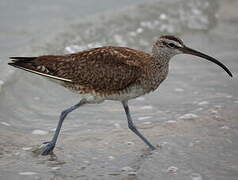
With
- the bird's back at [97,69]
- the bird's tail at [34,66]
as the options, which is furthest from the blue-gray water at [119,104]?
the bird's tail at [34,66]

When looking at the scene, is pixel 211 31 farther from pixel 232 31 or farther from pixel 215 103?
pixel 215 103

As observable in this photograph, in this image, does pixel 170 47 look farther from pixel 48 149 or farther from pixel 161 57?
pixel 48 149

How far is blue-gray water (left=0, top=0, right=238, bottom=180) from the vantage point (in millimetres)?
6465

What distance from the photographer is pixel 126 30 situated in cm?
1175

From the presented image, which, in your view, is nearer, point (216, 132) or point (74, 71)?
point (74, 71)

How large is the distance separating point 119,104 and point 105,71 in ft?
6.12

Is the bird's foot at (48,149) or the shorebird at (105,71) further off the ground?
the shorebird at (105,71)

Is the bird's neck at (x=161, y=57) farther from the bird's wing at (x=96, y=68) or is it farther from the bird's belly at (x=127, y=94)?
the bird's belly at (x=127, y=94)

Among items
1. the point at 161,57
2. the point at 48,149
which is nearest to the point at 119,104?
the point at 161,57

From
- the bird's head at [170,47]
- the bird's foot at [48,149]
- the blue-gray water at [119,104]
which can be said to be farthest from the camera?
the bird's head at [170,47]

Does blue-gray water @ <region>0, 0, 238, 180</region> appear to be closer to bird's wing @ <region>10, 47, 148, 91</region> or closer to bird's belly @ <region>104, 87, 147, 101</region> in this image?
bird's belly @ <region>104, 87, 147, 101</region>

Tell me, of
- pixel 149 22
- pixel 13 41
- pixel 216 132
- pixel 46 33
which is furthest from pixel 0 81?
pixel 149 22

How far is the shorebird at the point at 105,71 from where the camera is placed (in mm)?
6742

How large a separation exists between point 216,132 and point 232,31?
4.87 metres
